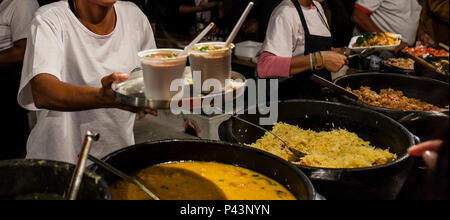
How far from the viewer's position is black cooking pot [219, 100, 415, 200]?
60.2 inches

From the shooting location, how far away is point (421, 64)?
3.59m

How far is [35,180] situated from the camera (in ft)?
3.84

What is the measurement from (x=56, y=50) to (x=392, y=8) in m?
4.77

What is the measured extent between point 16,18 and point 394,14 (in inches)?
187

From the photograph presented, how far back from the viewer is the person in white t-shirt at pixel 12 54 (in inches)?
122

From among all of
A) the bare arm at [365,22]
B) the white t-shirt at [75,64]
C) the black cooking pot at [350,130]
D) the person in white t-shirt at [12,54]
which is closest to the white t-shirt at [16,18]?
the person in white t-shirt at [12,54]

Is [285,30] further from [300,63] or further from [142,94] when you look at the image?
[142,94]

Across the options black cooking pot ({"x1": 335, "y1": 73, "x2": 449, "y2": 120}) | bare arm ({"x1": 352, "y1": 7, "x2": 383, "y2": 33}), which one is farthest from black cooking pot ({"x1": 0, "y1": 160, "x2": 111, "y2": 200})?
bare arm ({"x1": 352, "y1": 7, "x2": 383, "y2": 33})

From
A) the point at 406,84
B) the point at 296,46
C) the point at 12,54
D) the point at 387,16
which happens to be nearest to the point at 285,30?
the point at 296,46

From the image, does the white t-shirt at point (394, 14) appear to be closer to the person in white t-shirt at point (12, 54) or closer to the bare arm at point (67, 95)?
the person in white t-shirt at point (12, 54)

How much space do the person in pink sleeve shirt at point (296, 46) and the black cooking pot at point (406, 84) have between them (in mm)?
197
